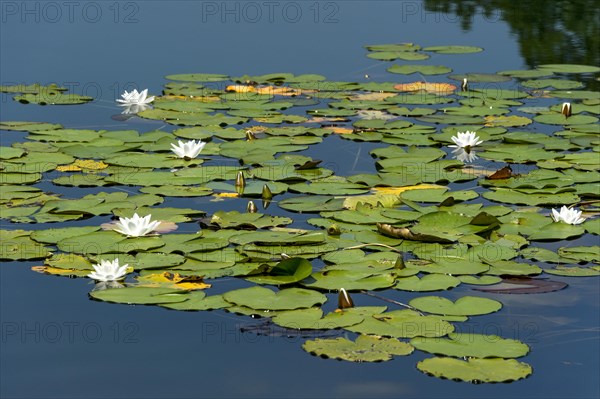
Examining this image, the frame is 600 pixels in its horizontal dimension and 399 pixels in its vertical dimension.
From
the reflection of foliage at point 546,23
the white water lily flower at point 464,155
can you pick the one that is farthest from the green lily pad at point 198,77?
the reflection of foliage at point 546,23

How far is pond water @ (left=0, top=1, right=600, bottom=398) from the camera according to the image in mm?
3947

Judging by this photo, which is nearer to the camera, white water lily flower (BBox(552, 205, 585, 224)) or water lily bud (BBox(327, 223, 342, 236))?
water lily bud (BBox(327, 223, 342, 236))

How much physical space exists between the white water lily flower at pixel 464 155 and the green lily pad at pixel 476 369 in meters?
2.69

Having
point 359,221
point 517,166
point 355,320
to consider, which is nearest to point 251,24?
point 517,166

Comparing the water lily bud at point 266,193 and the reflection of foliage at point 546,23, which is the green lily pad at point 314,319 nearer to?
the water lily bud at point 266,193

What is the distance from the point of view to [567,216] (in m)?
5.32

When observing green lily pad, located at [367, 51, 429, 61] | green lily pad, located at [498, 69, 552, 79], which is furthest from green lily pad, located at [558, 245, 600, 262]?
green lily pad, located at [367, 51, 429, 61]

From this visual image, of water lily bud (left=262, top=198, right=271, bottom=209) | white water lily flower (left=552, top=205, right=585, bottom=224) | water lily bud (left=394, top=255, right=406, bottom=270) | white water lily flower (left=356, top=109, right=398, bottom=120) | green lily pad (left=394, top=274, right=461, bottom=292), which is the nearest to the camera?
green lily pad (left=394, top=274, right=461, bottom=292)

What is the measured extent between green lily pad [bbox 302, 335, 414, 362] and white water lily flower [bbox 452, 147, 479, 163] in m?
2.59

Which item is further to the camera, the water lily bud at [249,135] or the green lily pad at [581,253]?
the water lily bud at [249,135]

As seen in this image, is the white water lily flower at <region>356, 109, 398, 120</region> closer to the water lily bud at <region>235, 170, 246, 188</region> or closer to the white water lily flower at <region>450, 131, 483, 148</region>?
the white water lily flower at <region>450, 131, 483, 148</region>

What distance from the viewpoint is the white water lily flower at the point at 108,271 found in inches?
182

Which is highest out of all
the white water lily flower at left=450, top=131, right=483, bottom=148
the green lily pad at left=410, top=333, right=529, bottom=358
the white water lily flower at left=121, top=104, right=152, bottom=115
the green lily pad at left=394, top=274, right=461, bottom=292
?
the white water lily flower at left=121, top=104, right=152, bottom=115

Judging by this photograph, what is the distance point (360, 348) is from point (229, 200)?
189 cm
